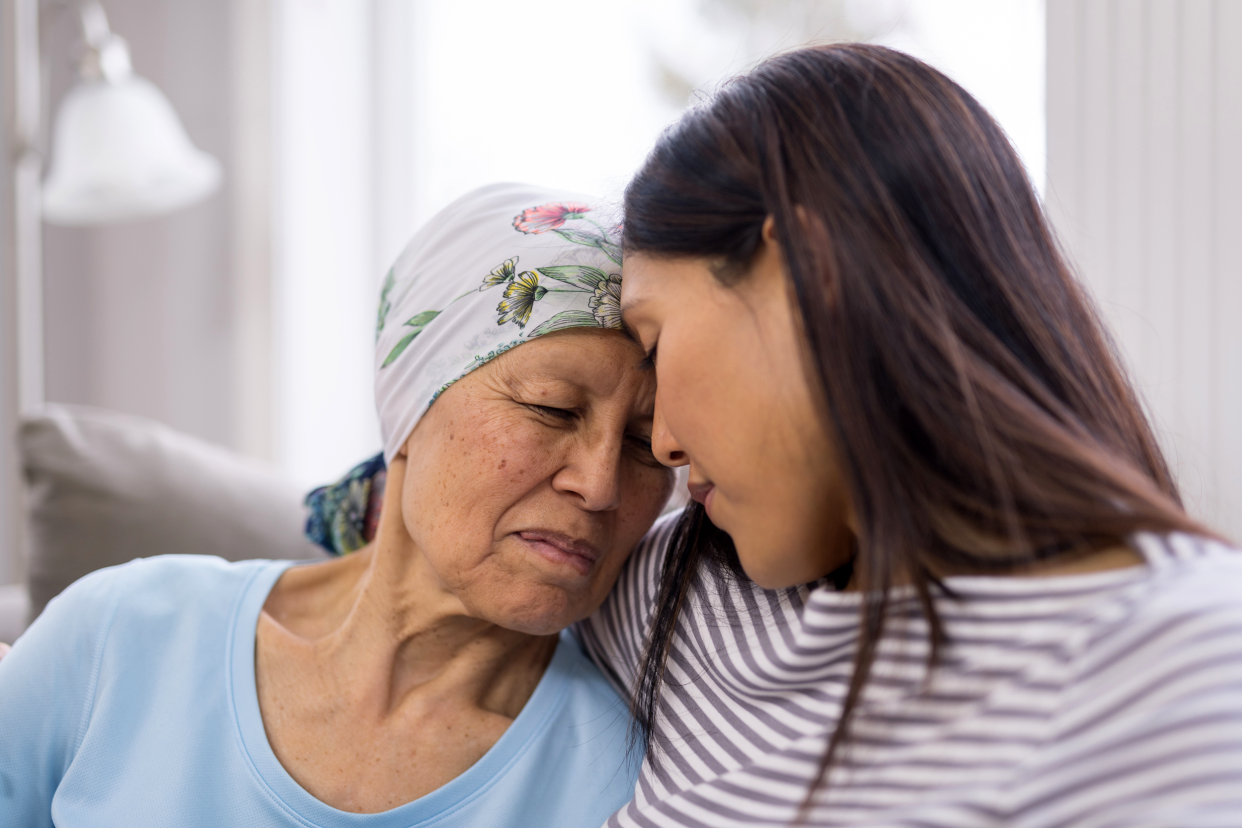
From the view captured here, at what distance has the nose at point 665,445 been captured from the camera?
0.89m

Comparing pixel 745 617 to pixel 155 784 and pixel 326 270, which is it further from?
pixel 326 270

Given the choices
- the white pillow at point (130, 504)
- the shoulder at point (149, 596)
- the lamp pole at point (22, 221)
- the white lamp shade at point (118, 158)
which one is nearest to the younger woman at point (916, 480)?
the shoulder at point (149, 596)

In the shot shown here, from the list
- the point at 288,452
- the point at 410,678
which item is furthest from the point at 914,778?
the point at 288,452

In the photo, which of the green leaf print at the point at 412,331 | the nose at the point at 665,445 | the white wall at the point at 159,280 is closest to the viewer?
the nose at the point at 665,445

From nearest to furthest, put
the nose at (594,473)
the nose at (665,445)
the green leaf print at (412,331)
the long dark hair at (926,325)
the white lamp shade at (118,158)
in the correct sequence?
the long dark hair at (926,325) < the nose at (665,445) < the nose at (594,473) < the green leaf print at (412,331) < the white lamp shade at (118,158)

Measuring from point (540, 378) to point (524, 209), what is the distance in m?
0.24

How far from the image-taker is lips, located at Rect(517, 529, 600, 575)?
3.37 feet

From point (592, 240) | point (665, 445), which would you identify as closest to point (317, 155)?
point (592, 240)

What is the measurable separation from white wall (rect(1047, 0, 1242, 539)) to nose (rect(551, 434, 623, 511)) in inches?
26.4

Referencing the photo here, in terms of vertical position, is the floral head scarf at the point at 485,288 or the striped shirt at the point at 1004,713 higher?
the floral head scarf at the point at 485,288

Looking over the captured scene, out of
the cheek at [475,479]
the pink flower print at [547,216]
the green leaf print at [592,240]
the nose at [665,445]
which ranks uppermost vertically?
the pink flower print at [547,216]

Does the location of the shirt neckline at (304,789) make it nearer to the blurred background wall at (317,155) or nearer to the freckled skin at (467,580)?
the freckled skin at (467,580)

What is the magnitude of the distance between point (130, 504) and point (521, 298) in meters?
0.94

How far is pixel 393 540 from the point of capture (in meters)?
1.16
